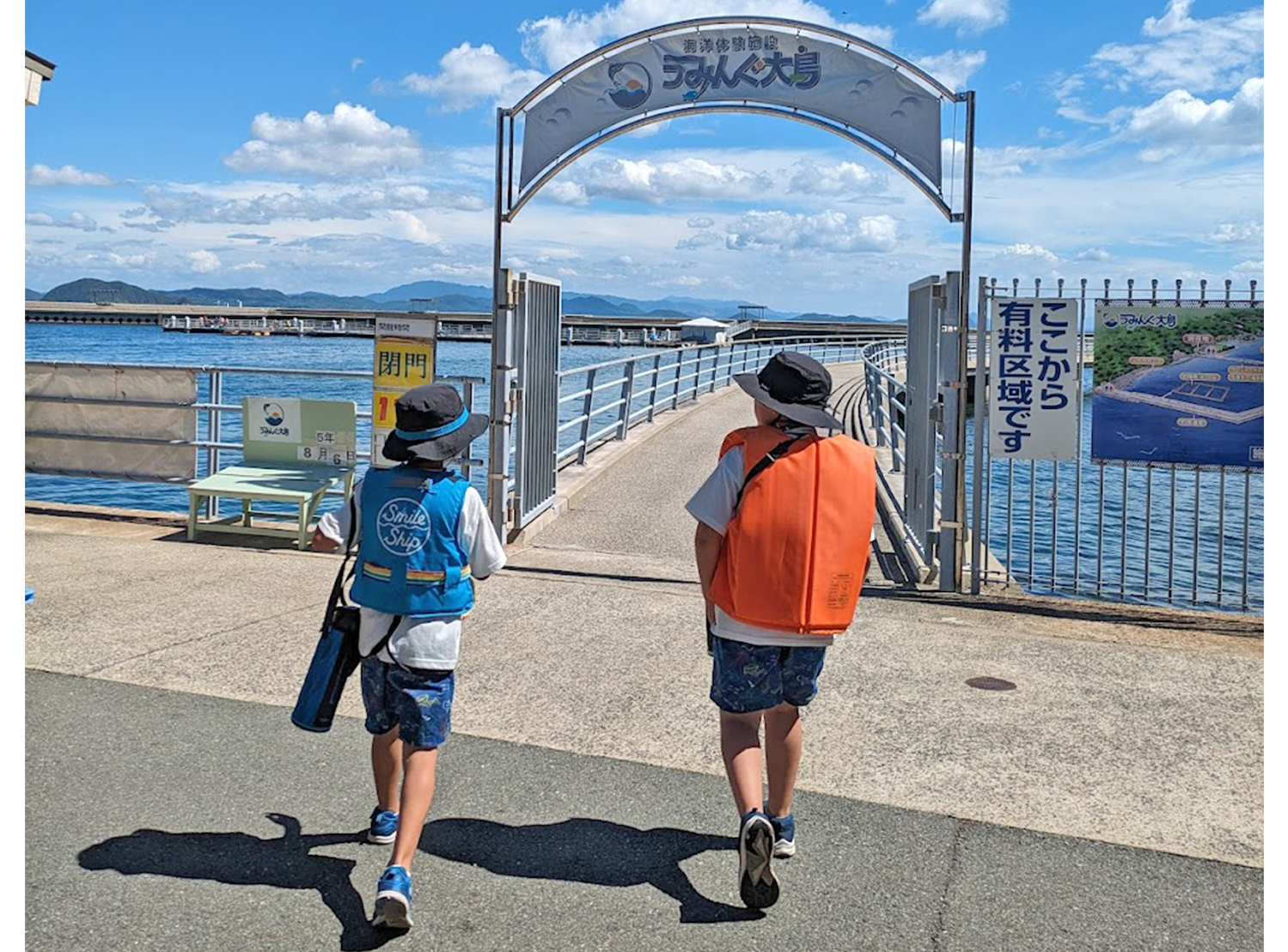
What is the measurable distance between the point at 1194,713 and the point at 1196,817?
137 cm

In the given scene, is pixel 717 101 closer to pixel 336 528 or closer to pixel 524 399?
pixel 524 399

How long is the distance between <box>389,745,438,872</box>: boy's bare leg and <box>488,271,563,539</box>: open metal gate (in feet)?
18.4

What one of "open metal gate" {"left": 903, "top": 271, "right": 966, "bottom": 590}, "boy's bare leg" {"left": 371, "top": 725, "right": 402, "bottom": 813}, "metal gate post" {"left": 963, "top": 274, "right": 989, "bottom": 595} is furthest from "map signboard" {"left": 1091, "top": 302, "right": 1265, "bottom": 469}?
"boy's bare leg" {"left": 371, "top": 725, "right": 402, "bottom": 813}

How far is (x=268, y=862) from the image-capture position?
389 cm

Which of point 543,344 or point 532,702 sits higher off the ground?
point 543,344

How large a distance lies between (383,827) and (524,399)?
585 centimetres

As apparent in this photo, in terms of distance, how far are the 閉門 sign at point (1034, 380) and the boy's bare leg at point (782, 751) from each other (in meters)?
4.50

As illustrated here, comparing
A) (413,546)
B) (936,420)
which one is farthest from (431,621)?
(936,420)

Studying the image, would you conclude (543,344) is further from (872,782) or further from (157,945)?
(157,945)

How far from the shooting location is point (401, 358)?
30.0 ft

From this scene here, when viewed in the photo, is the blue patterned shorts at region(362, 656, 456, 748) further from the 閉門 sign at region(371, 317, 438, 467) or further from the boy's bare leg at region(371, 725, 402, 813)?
the 閉門 sign at region(371, 317, 438, 467)

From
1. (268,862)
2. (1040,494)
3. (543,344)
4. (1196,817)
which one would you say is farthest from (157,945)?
(1040,494)

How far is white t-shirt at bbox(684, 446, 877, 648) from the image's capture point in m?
3.77

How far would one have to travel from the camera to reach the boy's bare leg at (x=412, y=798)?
354cm
